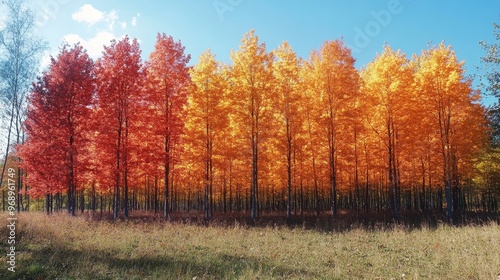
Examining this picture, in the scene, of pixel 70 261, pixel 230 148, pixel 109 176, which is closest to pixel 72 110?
pixel 109 176

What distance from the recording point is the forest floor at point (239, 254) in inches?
324

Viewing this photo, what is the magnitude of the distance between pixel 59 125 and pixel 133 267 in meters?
15.6

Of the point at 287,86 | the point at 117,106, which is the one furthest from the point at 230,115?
the point at 117,106

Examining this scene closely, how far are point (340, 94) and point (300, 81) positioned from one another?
11.1ft

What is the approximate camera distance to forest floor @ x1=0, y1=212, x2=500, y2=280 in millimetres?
8219

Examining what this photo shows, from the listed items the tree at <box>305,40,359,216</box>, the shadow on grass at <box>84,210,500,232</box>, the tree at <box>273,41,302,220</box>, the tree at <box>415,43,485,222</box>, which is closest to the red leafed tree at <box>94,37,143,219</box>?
the shadow on grass at <box>84,210,500,232</box>

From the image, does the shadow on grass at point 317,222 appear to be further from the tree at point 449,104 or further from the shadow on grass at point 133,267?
the shadow on grass at point 133,267

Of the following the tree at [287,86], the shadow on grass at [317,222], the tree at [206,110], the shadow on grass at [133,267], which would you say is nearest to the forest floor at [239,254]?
the shadow on grass at [133,267]

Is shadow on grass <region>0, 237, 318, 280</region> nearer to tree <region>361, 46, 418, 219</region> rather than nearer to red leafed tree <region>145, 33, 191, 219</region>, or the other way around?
red leafed tree <region>145, 33, 191, 219</region>

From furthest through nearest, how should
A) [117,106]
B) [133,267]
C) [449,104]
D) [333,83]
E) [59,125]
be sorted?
[449,104]
[333,83]
[117,106]
[59,125]
[133,267]

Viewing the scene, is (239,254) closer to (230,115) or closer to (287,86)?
(230,115)

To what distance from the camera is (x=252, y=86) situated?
22.6 meters

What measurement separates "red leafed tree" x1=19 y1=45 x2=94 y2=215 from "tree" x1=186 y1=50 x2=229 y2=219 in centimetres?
725

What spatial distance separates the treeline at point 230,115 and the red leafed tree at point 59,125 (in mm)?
70
